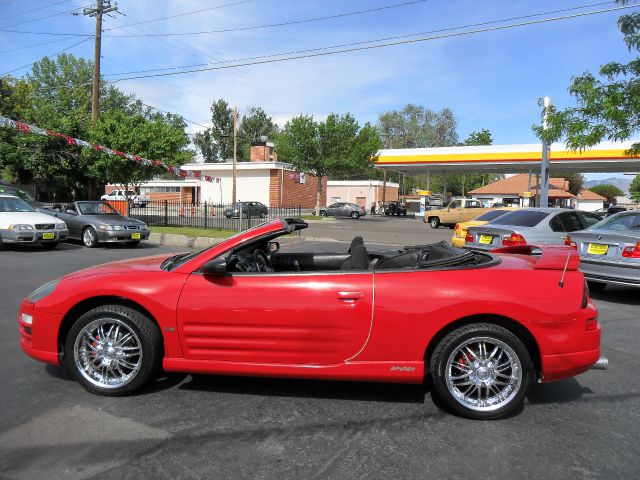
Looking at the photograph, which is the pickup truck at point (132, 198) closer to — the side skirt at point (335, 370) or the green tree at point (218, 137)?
the side skirt at point (335, 370)

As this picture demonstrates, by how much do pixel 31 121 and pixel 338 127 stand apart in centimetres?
1860

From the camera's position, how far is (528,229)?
926cm

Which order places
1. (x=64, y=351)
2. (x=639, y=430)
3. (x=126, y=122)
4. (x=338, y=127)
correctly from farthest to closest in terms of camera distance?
(x=338, y=127) → (x=126, y=122) → (x=64, y=351) → (x=639, y=430)

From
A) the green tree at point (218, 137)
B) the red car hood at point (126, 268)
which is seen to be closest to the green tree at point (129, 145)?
the red car hood at point (126, 268)

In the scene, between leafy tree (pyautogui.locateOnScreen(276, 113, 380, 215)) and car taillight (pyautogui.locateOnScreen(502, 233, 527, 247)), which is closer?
car taillight (pyautogui.locateOnScreen(502, 233, 527, 247))

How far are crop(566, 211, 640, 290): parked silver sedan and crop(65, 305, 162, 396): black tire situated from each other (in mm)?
6586

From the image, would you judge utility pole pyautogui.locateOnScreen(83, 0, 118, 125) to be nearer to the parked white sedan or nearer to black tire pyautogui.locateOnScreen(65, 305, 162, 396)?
the parked white sedan

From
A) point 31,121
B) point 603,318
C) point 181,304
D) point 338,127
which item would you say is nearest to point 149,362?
point 181,304

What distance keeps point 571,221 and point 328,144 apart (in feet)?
84.7

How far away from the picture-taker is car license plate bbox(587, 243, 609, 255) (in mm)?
7484

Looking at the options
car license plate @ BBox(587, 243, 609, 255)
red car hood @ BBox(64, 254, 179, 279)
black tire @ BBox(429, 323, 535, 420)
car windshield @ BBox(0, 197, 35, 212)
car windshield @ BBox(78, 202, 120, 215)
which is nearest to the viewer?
black tire @ BBox(429, 323, 535, 420)

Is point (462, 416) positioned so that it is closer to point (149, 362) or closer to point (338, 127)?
point (149, 362)

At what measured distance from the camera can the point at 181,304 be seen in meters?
3.55

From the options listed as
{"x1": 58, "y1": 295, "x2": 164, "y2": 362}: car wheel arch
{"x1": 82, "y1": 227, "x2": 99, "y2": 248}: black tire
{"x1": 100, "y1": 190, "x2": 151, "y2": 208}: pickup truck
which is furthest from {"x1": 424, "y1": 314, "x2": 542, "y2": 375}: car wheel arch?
{"x1": 100, "y1": 190, "x2": 151, "y2": 208}: pickup truck
